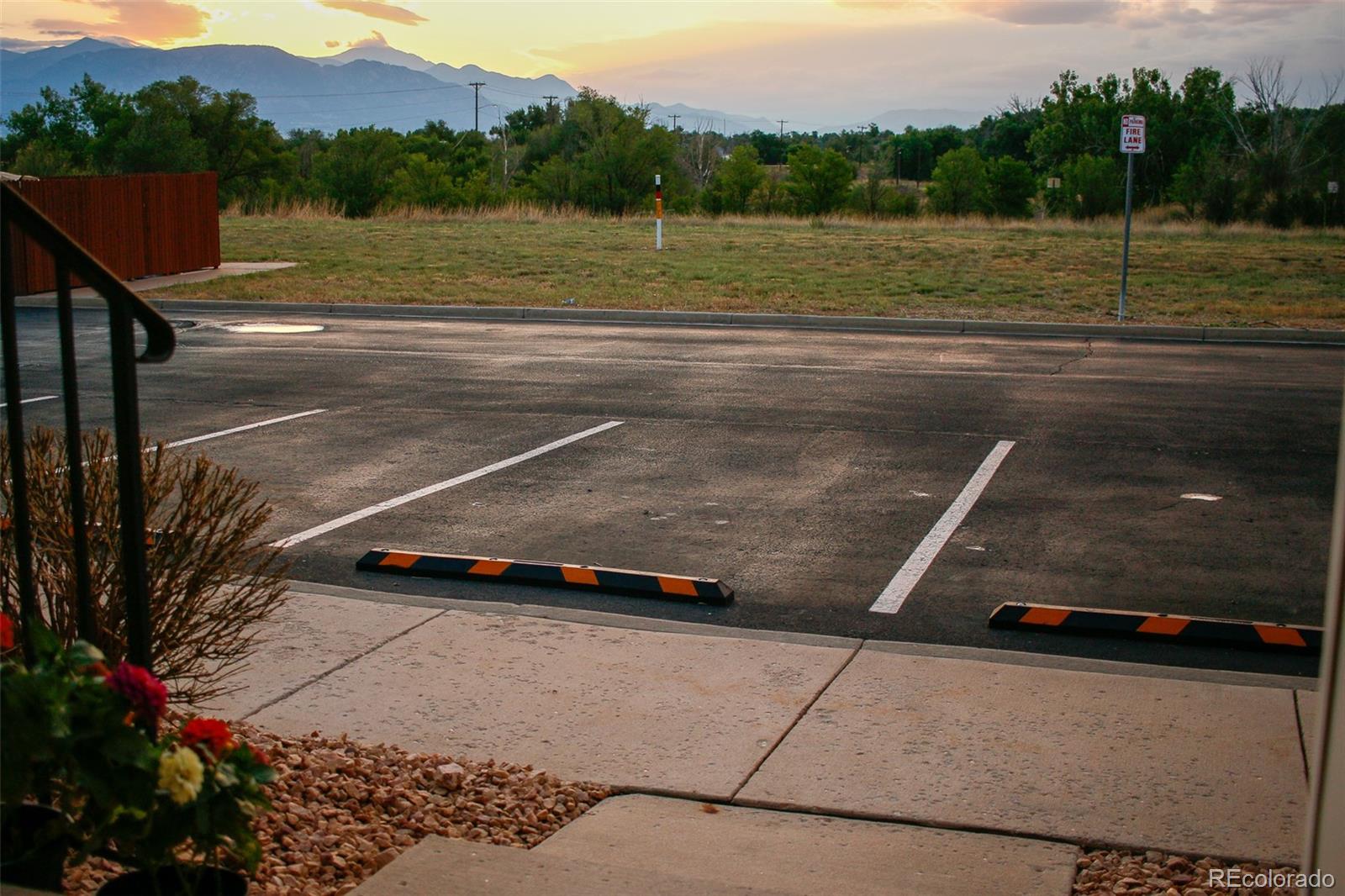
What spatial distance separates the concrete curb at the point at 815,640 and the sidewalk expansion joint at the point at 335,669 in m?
0.31

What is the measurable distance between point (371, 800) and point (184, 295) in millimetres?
19005

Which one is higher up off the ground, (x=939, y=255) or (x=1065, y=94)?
(x=1065, y=94)

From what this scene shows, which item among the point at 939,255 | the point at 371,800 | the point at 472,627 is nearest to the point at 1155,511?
the point at 472,627

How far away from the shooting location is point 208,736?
2.87 m

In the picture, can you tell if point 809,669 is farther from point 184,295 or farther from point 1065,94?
point 1065,94

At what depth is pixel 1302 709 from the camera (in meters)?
5.27

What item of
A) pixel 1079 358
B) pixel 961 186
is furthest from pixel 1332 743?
pixel 961 186

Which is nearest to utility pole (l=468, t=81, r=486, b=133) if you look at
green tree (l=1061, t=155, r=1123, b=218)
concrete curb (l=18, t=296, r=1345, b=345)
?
green tree (l=1061, t=155, r=1123, b=218)

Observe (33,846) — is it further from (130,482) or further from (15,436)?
(15,436)

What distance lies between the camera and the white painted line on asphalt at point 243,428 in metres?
10.6

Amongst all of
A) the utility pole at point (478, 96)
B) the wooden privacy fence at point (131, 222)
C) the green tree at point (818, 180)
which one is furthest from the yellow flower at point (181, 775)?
the utility pole at point (478, 96)

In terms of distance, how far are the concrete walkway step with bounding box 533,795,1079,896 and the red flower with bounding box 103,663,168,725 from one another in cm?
145

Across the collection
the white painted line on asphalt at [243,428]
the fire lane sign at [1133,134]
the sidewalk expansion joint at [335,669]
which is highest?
the fire lane sign at [1133,134]

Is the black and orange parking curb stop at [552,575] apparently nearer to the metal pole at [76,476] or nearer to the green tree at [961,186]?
the metal pole at [76,476]
